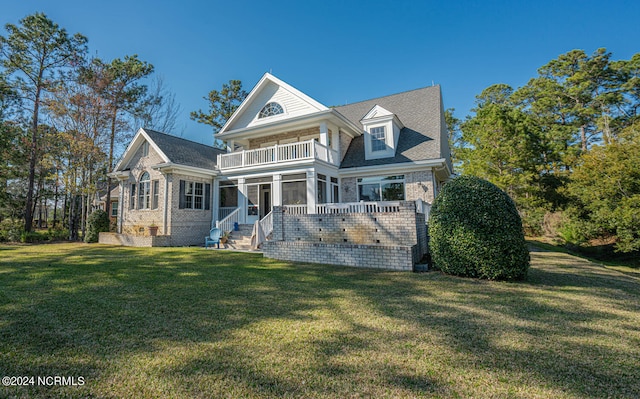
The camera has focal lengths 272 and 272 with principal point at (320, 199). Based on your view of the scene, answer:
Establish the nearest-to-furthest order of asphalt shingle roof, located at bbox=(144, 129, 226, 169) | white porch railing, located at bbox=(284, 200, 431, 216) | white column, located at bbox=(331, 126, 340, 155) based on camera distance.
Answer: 1. white porch railing, located at bbox=(284, 200, 431, 216)
2. white column, located at bbox=(331, 126, 340, 155)
3. asphalt shingle roof, located at bbox=(144, 129, 226, 169)

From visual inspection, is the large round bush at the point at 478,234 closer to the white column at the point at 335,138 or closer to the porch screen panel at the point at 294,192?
the white column at the point at 335,138

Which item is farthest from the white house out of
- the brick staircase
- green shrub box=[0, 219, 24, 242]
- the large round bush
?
green shrub box=[0, 219, 24, 242]

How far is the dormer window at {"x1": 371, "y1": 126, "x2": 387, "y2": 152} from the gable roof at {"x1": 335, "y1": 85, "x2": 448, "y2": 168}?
743 mm

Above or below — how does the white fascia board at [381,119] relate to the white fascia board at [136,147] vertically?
above

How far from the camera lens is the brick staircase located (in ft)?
43.4

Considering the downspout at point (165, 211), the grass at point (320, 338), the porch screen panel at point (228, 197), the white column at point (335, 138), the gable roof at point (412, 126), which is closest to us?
the grass at point (320, 338)

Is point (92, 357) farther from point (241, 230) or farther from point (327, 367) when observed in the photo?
point (241, 230)

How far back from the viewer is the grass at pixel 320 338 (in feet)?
7.99

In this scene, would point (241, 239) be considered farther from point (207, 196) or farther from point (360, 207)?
point (360, 207)

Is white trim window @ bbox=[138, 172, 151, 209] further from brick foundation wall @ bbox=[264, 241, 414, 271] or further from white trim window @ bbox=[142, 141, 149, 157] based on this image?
brick foundation wall @ bbox=[264, 241, 414, 271]

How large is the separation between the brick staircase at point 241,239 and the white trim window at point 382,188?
20.2 ft

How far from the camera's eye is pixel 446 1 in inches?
505

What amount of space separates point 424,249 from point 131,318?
8.59 m

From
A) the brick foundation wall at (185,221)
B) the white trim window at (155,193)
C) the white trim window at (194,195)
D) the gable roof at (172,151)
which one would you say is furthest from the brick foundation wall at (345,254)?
the white trim window at (155,193)
